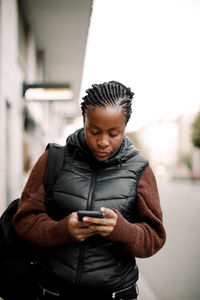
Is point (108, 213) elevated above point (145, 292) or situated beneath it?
elevated above

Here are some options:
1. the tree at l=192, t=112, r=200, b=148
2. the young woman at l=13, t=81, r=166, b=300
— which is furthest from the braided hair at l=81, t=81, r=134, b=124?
the tree at l=192, t=112, r=200, b=148

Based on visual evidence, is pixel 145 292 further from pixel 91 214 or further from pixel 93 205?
pixel 91 214

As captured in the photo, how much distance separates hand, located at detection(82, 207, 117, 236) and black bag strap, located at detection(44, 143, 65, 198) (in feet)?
0.97

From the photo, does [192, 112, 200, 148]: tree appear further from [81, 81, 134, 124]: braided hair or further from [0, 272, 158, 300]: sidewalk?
[81, 81, 134, 124]: braided hair

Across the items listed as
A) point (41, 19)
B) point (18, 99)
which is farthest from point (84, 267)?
point (41, 19)

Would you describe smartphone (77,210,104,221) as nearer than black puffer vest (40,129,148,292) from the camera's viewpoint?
Yes

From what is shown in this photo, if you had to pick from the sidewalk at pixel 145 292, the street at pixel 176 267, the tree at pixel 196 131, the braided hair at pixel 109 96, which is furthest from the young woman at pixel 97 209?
the tree at pixel 196 131

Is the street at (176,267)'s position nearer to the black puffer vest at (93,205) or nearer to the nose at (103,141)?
the black puffer vest at (93,205)

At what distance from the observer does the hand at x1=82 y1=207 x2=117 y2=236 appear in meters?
1.21

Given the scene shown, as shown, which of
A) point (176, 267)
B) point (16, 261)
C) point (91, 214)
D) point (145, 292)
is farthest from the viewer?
point (176, 267)

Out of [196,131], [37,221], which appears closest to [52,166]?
[37,221]

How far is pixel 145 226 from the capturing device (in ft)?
4.57

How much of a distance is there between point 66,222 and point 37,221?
16 centimetres

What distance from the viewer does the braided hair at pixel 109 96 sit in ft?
4.41
